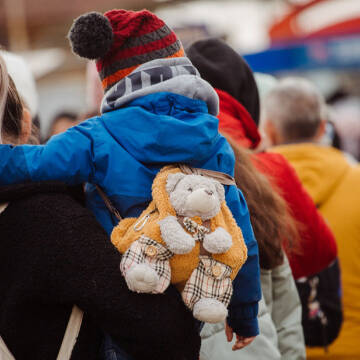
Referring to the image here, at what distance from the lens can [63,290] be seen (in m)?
1.19

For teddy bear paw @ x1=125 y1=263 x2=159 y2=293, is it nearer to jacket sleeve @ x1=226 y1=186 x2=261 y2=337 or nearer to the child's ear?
jacket sleeve @ x1=226 y1=186 x2=261 y2=337

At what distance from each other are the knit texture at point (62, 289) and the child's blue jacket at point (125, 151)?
9 centimetres

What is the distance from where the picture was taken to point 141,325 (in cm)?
121

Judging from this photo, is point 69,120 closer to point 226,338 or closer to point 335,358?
point 335,358

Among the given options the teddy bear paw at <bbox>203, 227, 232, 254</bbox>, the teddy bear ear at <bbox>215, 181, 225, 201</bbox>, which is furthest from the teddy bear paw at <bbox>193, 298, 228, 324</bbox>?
the teddy bear ear at <bbox>215, 181, 225, 201</bbox>

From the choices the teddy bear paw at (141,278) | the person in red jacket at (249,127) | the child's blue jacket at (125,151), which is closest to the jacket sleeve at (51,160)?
the child's blue jacket at (125,151)

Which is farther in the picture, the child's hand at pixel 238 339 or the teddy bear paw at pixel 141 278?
the child's hand at pixel 238 339

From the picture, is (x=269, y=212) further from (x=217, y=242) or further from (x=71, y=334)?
(x=71, y=334)

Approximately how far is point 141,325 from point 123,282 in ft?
0.34

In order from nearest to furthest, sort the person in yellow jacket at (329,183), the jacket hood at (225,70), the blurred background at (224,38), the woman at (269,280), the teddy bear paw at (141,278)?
the teddy bear paw at (141,278)
the woman at (269,280)
the jacket hood at (225,70)
the person in yellow jacket at (329,183)
the blurred background at (224,38)

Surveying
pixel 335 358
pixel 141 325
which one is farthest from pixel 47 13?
pixel 141 325

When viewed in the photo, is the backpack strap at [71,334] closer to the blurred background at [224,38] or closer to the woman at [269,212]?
the woman at [269,212]

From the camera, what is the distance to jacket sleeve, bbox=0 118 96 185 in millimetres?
1306

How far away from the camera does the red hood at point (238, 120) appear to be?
1.95 m
